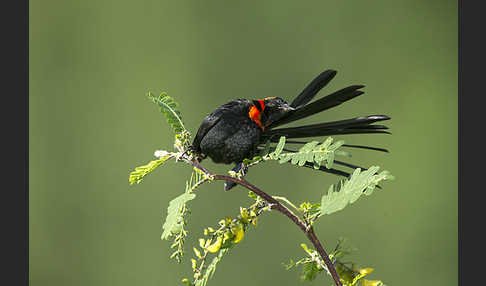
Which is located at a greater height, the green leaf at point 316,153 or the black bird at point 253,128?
the black bird at point 253,128

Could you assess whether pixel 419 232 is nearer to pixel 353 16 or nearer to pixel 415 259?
pixel 415 259

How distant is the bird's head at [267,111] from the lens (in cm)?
70

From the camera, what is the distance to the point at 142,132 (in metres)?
1.54

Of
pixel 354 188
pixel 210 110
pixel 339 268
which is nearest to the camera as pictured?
pixel 354 188

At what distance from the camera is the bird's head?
70 centimetres

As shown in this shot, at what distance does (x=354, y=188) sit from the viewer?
0.54 metres

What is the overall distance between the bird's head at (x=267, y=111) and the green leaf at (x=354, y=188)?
183mm

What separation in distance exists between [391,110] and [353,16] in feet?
1.12

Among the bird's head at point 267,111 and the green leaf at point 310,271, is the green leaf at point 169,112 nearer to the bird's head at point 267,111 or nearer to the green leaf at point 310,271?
the bird's head at point 267,111

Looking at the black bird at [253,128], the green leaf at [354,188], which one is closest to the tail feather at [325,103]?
the black bird at [253,128]

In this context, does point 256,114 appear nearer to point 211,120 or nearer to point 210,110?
point 211,120

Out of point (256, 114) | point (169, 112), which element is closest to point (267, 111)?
point (256, 114)

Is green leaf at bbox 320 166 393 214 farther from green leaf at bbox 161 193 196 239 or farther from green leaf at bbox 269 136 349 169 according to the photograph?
green leaf at bbox 161 193 196 239

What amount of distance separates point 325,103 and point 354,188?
172 mm
